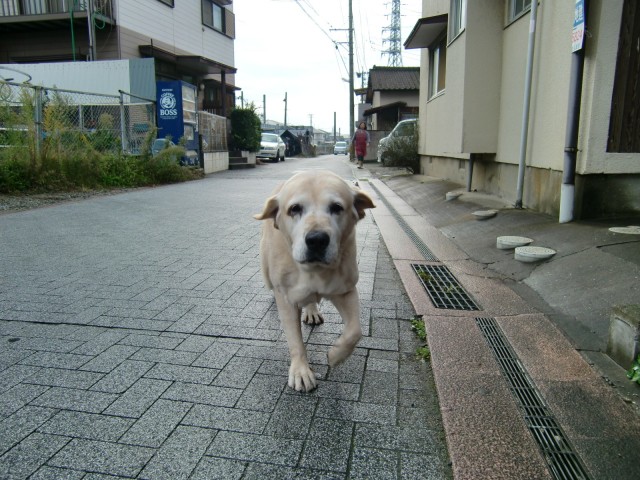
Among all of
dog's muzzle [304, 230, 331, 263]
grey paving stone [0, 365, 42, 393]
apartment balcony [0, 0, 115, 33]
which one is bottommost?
grey paving stone [0, 365, 42, 393]

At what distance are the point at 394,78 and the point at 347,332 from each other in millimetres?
31918

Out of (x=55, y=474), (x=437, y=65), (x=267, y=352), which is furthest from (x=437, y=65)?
(x=55, y=474)

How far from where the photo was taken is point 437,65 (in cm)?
1338

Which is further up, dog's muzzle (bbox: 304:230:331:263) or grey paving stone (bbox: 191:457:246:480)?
dog's muzzle (bbox: 304:230:331:263)

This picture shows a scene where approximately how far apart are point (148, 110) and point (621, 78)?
13.5 metres

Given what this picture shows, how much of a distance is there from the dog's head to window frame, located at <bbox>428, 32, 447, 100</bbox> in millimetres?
10345

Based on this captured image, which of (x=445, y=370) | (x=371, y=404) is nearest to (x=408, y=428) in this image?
(x=371, y=404)

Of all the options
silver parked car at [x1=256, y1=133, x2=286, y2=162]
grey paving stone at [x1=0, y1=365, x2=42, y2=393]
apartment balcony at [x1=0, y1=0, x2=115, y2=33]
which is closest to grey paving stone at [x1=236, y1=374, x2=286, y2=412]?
grey paving stone at [x1=0, y1=365, x2=42, y2=393]

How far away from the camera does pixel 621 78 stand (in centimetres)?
489

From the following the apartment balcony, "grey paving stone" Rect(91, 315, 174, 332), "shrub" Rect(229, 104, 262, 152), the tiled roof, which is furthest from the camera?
the tiled roof

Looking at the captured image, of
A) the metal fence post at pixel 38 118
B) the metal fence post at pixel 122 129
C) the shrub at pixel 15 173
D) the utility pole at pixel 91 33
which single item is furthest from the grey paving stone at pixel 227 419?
the utility pole at pixel 91 33

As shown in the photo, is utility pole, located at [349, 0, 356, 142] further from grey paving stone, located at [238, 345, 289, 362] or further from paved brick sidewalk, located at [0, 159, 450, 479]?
grey paving stone, located at [238, 345, 289, 362]

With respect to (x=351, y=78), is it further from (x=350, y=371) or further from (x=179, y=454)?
(x=179, y=454)

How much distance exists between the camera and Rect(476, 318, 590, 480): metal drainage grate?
188cm
